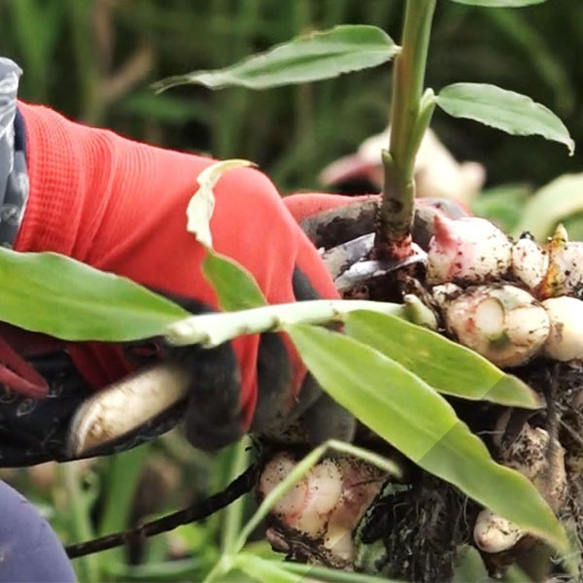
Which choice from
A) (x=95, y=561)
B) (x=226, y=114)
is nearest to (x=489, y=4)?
(x=95, y=561)

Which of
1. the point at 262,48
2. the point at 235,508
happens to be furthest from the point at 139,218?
the point at 262,48

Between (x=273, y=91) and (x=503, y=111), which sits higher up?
(x=503, y=111)

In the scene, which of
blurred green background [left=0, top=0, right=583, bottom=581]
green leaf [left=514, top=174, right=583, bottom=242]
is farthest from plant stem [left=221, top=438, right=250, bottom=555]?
blurred green background [left=0, top=0, right=583, bottom=581]

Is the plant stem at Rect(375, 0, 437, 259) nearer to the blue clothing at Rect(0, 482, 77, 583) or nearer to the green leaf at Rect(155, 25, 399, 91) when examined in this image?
the green leaf at Rect(155, 25, 399, 91)

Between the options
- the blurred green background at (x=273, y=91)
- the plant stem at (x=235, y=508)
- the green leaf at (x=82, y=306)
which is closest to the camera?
the green leaf at (x=82, y=306)

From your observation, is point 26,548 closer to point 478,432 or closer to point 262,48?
point 478,432

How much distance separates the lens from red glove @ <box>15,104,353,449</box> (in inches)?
15.1

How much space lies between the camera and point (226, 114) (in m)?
1.45

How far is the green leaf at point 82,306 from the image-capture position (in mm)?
360

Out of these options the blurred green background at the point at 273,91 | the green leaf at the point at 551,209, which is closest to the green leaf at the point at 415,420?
the green leaf at the point at 551,209

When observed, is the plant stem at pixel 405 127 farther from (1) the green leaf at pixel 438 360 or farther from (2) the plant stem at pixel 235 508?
(2) the plant stem at pixel 235 508

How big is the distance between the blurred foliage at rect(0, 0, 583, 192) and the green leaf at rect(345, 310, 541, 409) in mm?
1037

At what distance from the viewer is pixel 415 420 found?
365 millimetres

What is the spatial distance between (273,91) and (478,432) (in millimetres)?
1115
